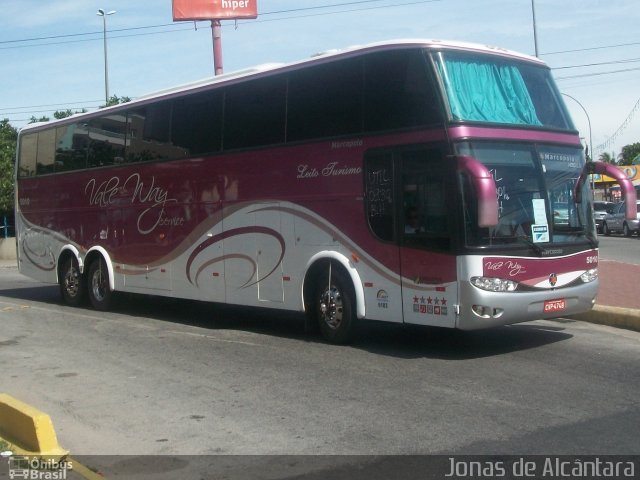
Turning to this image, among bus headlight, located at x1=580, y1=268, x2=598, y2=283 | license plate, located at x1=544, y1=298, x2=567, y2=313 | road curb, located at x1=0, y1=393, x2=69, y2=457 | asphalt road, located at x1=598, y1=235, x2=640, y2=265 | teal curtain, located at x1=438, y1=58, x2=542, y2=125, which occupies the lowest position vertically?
road curb, located at x1=0, y1=393, x2=69, y2=457

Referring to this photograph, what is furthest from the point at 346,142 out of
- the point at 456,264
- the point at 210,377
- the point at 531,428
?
the point at 531,428

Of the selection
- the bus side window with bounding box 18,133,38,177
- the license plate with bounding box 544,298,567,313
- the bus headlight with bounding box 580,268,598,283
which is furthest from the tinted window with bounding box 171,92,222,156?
the bus headlight with bounding box 580,268,598,283

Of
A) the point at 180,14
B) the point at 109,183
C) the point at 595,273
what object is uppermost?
the point at 180,14

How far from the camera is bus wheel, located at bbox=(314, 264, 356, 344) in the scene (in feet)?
37.4

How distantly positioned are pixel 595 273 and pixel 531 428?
183 inches

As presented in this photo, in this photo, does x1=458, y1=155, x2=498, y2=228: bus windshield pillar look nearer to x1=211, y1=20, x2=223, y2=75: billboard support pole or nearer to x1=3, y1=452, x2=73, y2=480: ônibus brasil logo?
x1=3, y1=452, x2=73, y2=480: ônibus brasil logo

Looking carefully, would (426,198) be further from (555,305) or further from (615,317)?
(615,317)

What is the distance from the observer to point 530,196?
1034 centimetres

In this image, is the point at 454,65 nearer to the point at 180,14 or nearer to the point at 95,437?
the point at 95,437

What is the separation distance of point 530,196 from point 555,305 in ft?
4.66

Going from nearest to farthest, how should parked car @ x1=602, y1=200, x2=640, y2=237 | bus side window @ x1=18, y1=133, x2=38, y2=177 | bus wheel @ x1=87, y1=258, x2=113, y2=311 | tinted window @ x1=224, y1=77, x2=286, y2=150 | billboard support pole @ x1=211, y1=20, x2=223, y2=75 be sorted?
1. tinted window @ x1=224, y1=77, x2=286, y2=150
2. bus wheel @ x1=87, y1=258, x2=113, y2=311
3. bus side window @ x1=18, y1=133, x2=38, y2=177
4. billboard support pole @ x1=211, y1=20, x2=223, y2=75
5. parked car @ x1=602, y1=200, x2=640, y2=237

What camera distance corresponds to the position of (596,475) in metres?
5.91

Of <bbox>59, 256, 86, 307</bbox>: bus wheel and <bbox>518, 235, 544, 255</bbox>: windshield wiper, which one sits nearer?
<bbox>518, 235, 544, 255</bbox>: windshield wiper

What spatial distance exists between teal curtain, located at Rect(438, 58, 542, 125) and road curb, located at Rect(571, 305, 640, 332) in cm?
334
